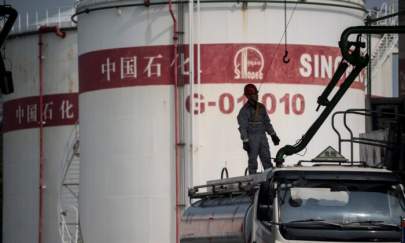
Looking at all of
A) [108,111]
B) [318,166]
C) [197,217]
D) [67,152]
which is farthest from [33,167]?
[318,166]

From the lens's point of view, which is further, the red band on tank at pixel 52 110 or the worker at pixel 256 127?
the red band on tank at pixel 52 110

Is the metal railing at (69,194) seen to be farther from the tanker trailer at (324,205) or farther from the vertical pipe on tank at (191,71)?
the tanker trailer at (324,205)

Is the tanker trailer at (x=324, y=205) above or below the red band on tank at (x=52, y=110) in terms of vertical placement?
below

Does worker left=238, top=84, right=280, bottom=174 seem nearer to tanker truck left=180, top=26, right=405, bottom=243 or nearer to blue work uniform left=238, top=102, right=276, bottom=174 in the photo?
blue work uniform left=238, top=102, right=276, bottom=174

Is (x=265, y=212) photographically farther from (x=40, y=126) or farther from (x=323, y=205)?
(x=40, y=126)

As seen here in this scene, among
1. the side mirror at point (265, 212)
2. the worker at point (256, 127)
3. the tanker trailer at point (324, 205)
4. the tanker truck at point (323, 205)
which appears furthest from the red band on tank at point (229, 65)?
the side mirror at point (265, 212)

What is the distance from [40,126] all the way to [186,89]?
48.0 ft

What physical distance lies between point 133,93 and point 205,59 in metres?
2.02

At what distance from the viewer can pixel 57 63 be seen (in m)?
48.5

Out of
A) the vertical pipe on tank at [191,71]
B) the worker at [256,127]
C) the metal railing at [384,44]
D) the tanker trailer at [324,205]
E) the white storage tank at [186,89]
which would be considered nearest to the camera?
the tanker trailer at [324,205]

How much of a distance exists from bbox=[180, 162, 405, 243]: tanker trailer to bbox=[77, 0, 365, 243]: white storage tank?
15.8 metres

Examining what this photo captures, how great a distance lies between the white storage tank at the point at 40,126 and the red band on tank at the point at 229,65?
13.0 meters

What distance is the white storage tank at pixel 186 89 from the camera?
34.3 metres

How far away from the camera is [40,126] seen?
4806 centimetres
